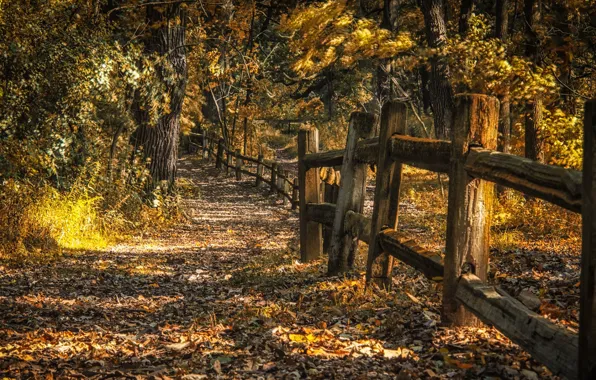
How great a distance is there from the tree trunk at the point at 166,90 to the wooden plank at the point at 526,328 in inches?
426

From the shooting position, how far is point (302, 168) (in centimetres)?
923

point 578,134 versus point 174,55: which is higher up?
point 174,55

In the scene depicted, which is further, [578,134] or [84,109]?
[84,109]

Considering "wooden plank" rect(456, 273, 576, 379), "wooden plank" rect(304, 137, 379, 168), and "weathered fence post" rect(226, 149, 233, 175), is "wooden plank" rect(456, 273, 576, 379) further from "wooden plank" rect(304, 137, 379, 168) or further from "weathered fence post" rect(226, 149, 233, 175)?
"weathered fence post" rect(226, 149, 233, 175)

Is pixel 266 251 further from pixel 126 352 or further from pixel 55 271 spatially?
pixel 126 352

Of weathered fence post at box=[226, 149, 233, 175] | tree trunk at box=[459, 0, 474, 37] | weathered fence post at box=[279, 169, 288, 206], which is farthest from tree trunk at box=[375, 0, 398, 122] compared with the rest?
weathered fence post at box=[226, 149, 233, 175]

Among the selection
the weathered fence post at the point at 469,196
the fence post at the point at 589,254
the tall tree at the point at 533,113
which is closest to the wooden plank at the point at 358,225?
the weathered fence post at the point at 469,196

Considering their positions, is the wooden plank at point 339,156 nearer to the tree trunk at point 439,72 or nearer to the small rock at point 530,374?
the small rock at point 530,374

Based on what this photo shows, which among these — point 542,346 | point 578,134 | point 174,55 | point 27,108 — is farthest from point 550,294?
point 174,55

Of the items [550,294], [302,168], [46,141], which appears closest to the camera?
[550,294]

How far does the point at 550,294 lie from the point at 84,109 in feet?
28.7

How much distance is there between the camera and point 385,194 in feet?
20.6

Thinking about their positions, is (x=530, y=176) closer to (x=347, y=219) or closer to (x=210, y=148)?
(x=347, y=219)

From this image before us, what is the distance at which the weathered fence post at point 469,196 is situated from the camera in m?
4.68
